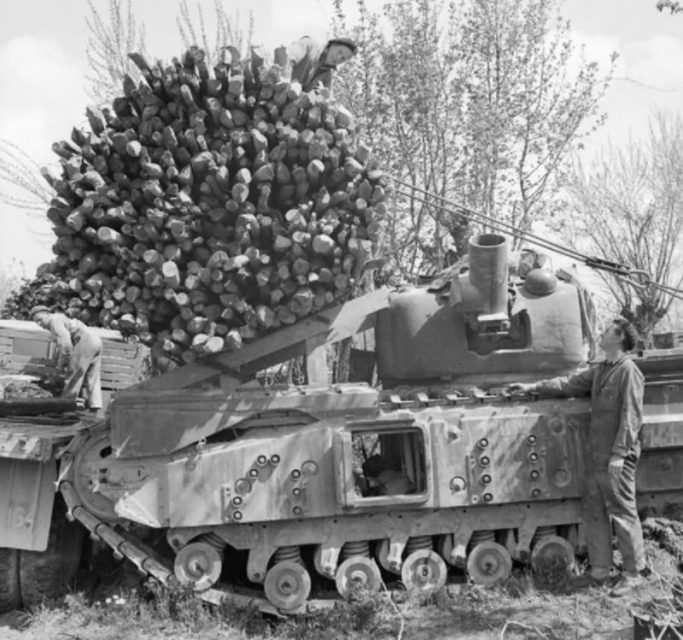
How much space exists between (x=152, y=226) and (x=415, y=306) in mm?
2544

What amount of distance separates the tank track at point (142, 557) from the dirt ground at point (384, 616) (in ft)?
0.28

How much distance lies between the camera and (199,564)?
7973mm

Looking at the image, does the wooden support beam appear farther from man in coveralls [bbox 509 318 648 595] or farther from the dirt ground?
man in coveralls [bbox 509 318 648 595]

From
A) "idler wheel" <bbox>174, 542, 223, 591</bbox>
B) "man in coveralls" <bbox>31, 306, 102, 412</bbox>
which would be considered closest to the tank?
"idler wheel" <bbox>174, 542, 223, 591</bbox>

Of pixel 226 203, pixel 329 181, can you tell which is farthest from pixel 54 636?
pixel 329 181

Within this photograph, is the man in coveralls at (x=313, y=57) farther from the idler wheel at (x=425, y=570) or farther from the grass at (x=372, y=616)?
the grass at (x=372, y=616)

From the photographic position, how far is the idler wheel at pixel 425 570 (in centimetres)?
815

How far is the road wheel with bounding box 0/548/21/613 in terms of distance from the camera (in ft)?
27.3

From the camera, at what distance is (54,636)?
7.64 metres

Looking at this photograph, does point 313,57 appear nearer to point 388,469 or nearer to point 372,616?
point 388,469

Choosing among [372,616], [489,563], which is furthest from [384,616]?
[489,563]

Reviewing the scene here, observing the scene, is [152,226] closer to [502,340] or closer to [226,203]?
Result: [226,203]

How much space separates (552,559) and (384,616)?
1.57 meters

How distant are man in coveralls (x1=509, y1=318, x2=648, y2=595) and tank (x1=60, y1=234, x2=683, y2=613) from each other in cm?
26
